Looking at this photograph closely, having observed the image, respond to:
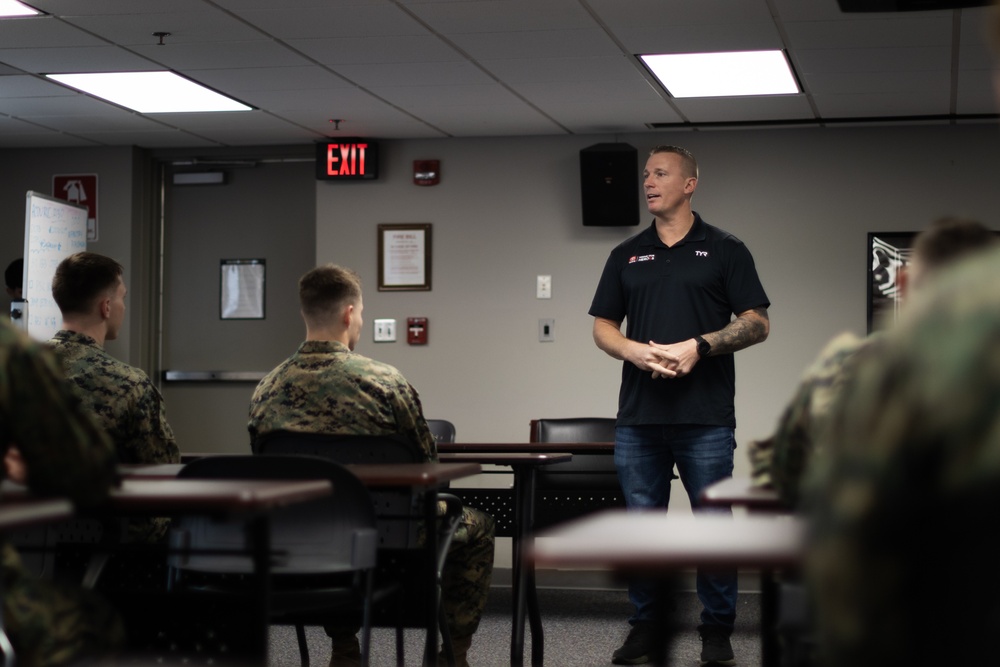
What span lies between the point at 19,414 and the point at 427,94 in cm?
454

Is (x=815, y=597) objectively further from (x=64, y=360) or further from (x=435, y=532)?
(x=64, y=360)

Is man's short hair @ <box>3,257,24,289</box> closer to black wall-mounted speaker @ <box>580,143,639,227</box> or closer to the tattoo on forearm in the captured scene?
black wall-mounted speaker @ <box>580,143,639,227</box>

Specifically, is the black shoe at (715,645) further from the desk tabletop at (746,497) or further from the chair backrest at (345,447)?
the desk tabletop at (746,497)

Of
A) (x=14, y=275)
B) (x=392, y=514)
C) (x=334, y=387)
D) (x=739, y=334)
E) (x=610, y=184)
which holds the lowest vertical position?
(x=392, y=514)

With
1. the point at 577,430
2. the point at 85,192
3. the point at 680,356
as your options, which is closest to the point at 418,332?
the point at 577,430

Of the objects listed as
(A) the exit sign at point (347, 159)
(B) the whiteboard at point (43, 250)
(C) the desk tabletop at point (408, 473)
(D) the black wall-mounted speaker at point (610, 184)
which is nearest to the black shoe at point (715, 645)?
(C) the desk tabletop at point (408, 473)

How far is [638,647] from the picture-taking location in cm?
427

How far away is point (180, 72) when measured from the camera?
5781 mm

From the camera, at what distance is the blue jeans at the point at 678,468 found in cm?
415

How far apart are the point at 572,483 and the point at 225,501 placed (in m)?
3.75

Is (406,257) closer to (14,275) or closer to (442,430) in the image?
(442,430)

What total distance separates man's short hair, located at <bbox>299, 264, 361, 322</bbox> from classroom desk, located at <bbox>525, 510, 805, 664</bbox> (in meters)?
2.08

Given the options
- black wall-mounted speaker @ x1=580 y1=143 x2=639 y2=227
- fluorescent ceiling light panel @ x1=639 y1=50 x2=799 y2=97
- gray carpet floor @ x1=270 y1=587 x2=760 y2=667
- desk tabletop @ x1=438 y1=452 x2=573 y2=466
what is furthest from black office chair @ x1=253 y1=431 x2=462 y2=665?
black wall-mounted speaker @ x1=580 y1=143 x2=639 y2=227

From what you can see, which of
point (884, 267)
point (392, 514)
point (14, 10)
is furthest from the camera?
point (884, 267)
